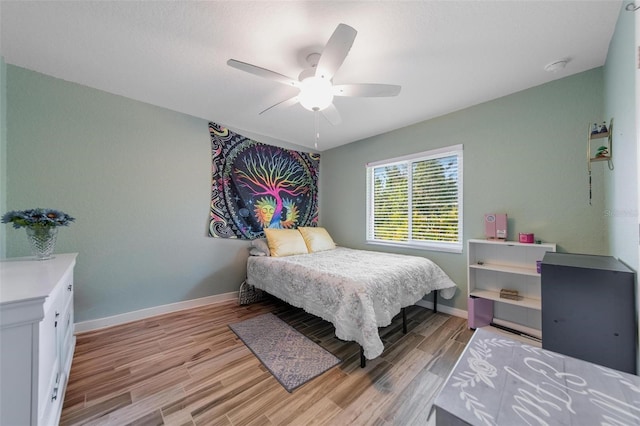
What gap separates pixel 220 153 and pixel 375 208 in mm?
2459

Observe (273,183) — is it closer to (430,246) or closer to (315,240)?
(315,240)

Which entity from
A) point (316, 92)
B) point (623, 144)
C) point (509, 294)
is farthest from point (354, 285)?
point (623, 144)

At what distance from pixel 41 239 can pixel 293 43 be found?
2.25 metres

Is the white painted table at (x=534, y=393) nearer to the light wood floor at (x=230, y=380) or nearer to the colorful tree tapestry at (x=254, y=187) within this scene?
the light wood floor at (x=230, y=380)

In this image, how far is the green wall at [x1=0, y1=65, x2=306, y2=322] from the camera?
2047mm

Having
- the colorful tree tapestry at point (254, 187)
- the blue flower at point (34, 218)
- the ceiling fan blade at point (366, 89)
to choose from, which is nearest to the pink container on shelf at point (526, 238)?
the ceiling fan blade at point (366, 89)

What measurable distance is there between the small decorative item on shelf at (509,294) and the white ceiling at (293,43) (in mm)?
2040

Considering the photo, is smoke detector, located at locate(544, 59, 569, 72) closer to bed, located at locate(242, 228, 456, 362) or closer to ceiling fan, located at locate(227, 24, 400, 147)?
ceiling fan, located at locate(227, 24, 400, 147)

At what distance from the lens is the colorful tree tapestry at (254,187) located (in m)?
3.13

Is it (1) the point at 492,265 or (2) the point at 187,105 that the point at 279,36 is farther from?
(1) the point at 492,265

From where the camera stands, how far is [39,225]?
5.06ft

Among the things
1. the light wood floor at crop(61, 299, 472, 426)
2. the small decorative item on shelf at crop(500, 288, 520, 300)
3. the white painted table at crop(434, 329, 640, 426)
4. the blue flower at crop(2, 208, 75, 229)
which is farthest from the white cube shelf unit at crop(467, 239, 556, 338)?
the blue flower at crop(2, 208, 75, 229)

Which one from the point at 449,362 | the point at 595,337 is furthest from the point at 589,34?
the point at 449,362

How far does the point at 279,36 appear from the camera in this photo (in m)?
1.61
